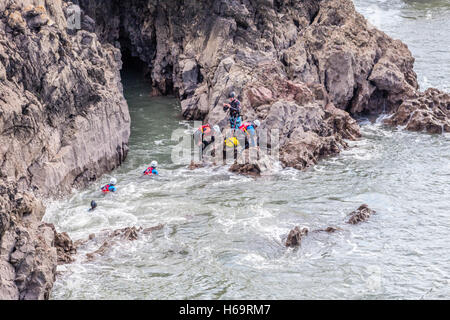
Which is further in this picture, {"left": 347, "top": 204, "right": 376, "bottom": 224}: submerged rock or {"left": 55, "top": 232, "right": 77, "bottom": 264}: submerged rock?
{"left": 347, "top": 204, "right": 376, "bottom": 224}: submerged rock

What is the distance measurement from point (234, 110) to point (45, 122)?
8.63 metres

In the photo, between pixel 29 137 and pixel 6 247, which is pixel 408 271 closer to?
pixel 6 247

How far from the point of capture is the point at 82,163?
86.5ft

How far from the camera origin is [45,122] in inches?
986

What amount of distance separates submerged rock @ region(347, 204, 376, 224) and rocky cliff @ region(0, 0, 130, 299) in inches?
394

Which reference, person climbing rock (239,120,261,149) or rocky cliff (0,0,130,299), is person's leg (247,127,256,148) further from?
rocky cliff (0,0,130,299)

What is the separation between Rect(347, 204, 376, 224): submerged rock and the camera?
22953mm

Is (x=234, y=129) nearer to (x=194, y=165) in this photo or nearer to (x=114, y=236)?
(x=194, y=165)

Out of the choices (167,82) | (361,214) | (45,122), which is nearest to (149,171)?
(45,122)

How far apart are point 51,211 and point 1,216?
6.44 m

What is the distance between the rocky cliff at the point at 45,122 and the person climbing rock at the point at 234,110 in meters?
4.75

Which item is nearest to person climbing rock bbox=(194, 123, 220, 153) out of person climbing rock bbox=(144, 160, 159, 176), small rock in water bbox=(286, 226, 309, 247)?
person climbing rock bbox=(144, 160, 159, 176)

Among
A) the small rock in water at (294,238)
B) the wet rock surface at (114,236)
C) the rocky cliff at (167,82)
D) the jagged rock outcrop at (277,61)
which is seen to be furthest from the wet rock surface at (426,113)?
the wet rock surface at (114,236)

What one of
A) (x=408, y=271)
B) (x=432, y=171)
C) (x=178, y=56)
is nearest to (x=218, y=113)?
(x=178, y=56)
